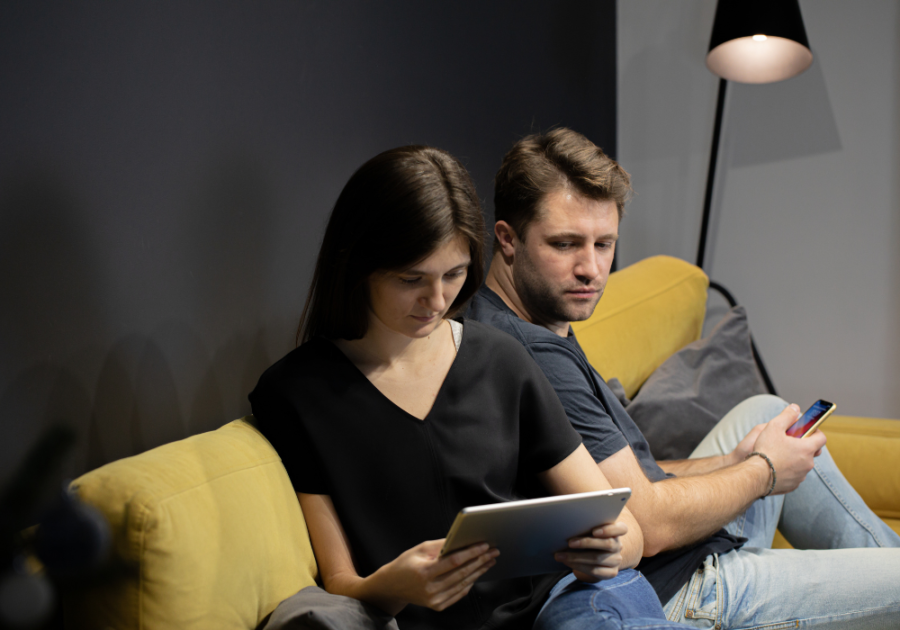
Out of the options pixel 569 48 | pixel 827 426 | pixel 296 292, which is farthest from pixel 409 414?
pixel 569 48

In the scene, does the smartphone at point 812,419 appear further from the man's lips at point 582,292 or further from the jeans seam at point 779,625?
the man's lips at point 582,292

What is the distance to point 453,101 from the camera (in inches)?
77.2

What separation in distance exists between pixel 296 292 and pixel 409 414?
0.53 meters

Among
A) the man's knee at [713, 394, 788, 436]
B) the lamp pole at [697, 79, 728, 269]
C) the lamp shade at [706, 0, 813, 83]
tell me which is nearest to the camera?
the man's knee at [713, 394, 788, 436]

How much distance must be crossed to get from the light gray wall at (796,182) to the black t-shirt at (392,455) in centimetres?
221

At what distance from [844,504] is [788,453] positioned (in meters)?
0.24

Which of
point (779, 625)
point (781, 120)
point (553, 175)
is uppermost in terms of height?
point (781, 120)

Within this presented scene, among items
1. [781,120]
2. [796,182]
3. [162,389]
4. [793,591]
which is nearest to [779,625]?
[793,591]

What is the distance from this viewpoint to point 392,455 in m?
1.00

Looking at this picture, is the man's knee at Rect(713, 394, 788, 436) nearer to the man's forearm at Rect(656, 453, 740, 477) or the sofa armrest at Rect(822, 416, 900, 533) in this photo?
the man's forearm at Rect(656, 453, 740, 477)

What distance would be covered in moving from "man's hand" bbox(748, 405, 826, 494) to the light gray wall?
5.18 ft

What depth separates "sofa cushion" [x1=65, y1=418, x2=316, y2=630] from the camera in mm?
766

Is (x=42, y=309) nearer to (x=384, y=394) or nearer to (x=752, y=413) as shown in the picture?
(x=384, y=394)

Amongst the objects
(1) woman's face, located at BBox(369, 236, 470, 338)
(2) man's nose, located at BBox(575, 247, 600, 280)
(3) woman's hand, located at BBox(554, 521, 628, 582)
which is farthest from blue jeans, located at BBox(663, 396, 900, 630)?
(1) woman's face, located at BBox(369, 236, 470, 338)
